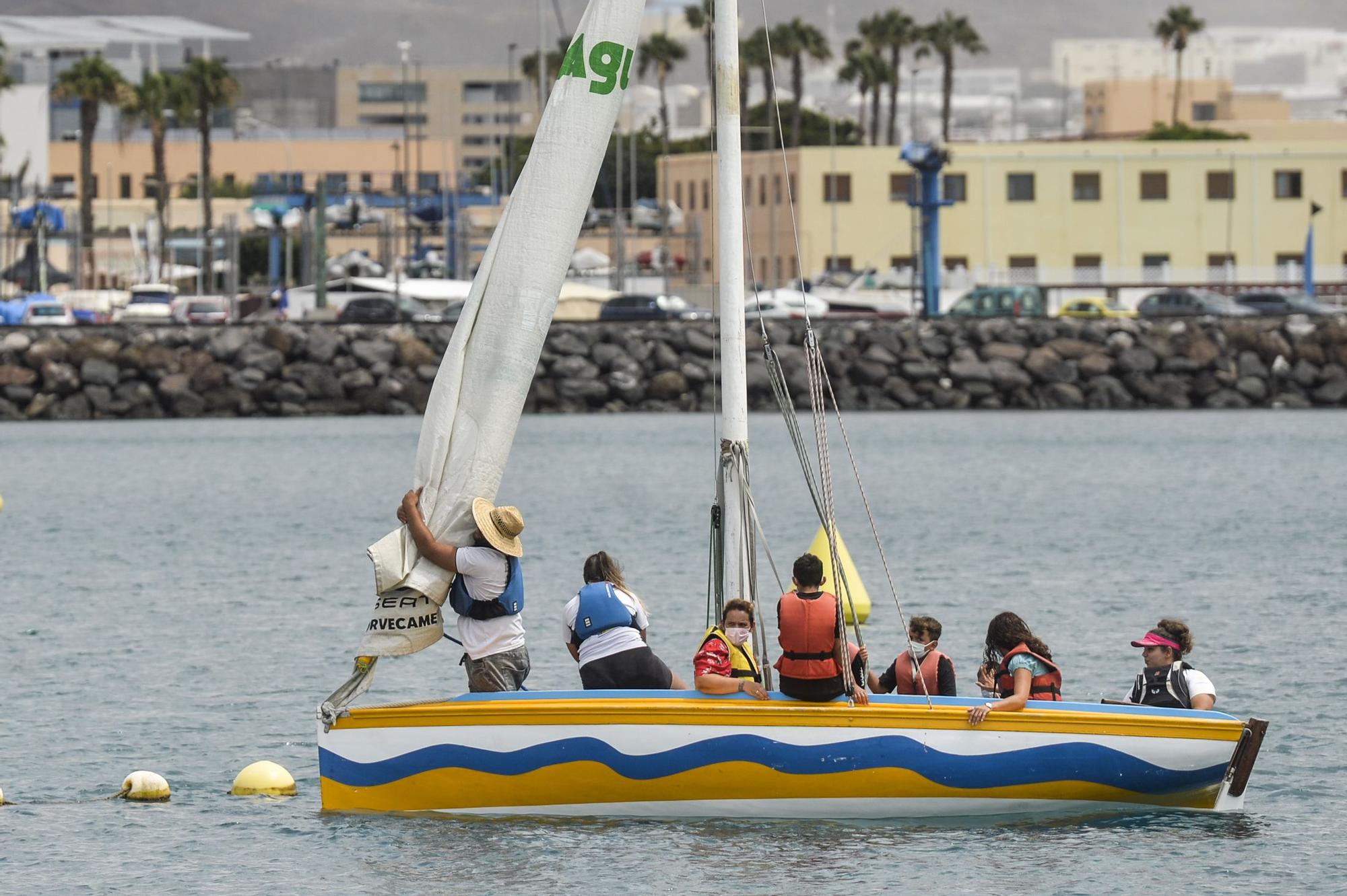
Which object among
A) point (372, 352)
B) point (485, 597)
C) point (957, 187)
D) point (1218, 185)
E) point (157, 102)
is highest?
point (157, 102)

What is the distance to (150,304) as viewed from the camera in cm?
7950

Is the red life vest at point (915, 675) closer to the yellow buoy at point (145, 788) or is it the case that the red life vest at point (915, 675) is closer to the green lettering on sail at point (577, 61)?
A: the green lettering on sail at point (577, 61)

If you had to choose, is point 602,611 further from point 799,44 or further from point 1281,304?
point 799,44

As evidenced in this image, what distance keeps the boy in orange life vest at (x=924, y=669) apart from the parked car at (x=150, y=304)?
6121 centimetres

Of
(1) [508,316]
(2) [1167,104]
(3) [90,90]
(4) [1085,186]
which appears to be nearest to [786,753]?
(1) [508,316]

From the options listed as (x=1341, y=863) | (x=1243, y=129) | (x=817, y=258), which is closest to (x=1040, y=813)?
(x=1341, y=863)

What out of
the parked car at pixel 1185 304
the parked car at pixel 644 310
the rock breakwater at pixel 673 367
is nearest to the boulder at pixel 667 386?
the rock breakwater at pixel 673 367

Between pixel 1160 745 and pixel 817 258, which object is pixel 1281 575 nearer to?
pixel 1160 745

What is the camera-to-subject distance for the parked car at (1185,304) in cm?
7025

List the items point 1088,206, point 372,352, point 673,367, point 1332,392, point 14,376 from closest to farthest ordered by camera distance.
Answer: point 14,376 → point 372,352 → point 673,367 → point 1332,392 → point 1088,206

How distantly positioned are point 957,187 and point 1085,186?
233 inches

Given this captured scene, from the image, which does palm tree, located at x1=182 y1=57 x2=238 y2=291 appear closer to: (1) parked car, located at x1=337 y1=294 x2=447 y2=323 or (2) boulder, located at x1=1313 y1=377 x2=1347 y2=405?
(1) parked car, located at x1=337 y1=294 x2=447 y2=323

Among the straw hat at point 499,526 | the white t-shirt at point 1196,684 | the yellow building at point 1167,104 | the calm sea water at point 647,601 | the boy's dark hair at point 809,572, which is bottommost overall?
the calm sea water at point 647,601

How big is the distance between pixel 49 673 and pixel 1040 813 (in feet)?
38.6
